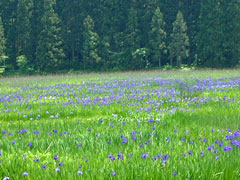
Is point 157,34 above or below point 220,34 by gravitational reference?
above

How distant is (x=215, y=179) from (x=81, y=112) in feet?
17.7

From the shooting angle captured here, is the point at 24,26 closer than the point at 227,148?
No

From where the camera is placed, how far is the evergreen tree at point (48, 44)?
1678 inches

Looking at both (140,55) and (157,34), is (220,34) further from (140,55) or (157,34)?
(140,55)

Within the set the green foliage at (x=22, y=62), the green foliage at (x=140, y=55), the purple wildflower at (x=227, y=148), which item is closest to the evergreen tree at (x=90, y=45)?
the green foliage at (x=140, y=55)

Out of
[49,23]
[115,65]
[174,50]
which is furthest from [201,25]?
[49,23]

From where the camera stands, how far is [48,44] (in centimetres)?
4284

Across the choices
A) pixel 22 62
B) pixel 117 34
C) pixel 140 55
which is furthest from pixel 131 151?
pixel 22 62

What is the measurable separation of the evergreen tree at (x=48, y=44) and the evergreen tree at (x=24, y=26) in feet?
8.22

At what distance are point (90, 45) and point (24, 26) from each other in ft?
38.3

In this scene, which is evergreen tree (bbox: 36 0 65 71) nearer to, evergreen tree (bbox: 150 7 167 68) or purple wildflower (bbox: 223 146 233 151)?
evergreen tree (bbox: 150 7 167 68)

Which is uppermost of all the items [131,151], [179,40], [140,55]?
[179,40]

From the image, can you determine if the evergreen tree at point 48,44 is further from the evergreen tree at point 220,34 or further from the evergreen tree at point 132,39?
the evergreen tree at point 220,34

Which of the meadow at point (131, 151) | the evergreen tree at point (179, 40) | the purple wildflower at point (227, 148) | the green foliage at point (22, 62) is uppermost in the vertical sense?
the evergreen tree at point (179, 40)
